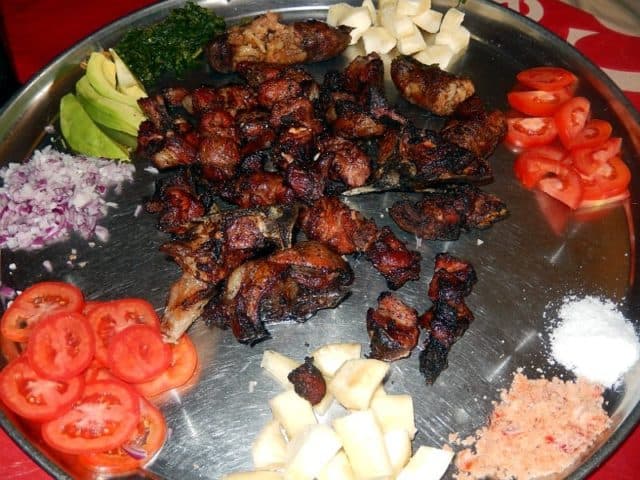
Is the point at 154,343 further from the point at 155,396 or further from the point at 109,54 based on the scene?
the point at 109,54

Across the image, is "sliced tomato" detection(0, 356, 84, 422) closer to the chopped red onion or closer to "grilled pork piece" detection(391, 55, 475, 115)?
the chopped red onion

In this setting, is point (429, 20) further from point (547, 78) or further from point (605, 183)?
point (605, 183)

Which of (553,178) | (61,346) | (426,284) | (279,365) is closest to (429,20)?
(553,178)

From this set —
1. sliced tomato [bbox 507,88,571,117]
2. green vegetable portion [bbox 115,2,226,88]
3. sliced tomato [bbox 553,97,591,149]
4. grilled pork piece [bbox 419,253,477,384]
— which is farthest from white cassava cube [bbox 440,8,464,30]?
grilled pork piece [bbox 419,253,477,384]

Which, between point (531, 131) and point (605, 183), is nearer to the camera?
point (605, 183)

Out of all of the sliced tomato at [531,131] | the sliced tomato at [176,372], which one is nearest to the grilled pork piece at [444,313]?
the sliced tomato at [531,131]

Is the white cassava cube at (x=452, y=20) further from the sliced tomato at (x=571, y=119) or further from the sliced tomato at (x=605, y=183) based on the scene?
the sliced tomato at (x=605, y=183)
